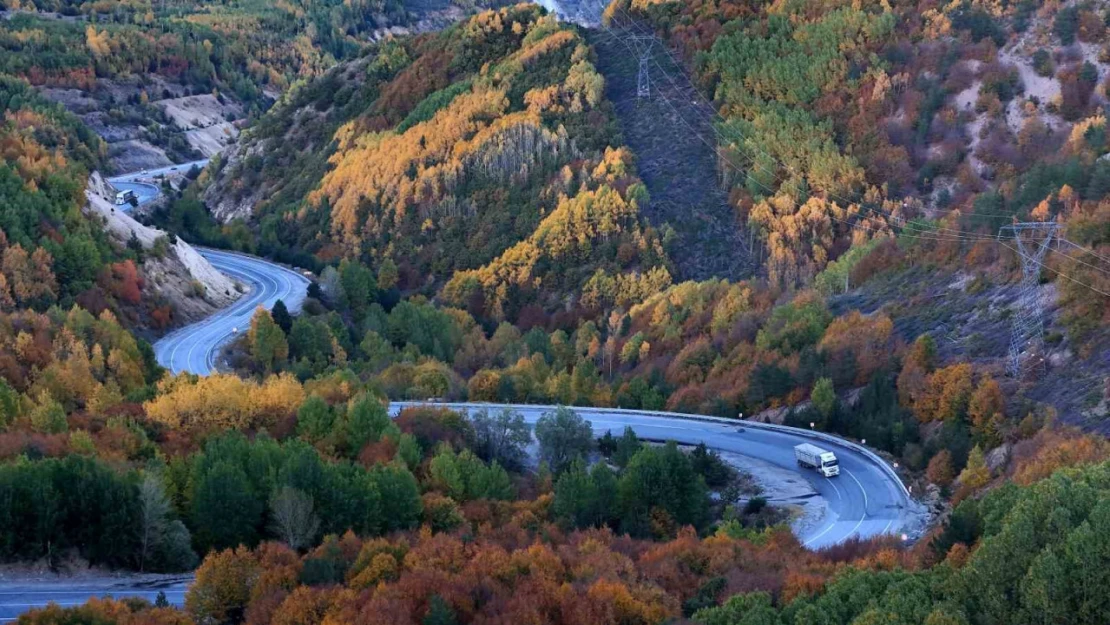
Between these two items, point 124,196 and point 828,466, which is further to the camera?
point 124,196

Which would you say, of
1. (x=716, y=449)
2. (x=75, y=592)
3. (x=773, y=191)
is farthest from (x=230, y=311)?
(x=75, y=592)

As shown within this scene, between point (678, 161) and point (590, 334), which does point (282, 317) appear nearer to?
point (590, 334)

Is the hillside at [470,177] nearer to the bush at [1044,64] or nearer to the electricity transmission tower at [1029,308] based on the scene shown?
the bush at [1044,64]

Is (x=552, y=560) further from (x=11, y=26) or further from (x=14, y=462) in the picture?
(x=11, y=26)

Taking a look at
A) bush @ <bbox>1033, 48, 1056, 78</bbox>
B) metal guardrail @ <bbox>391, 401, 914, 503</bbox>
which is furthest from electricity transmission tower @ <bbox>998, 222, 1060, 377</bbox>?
bush @ <bbox>1033, 48, 1056, 78</bbox>

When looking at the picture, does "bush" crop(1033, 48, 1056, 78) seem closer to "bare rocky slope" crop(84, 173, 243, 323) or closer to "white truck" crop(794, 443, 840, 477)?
"white truck" crop(794, 443, 840, 477)

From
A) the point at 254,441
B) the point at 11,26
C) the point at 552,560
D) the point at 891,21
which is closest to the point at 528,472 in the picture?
the point at 254,441
